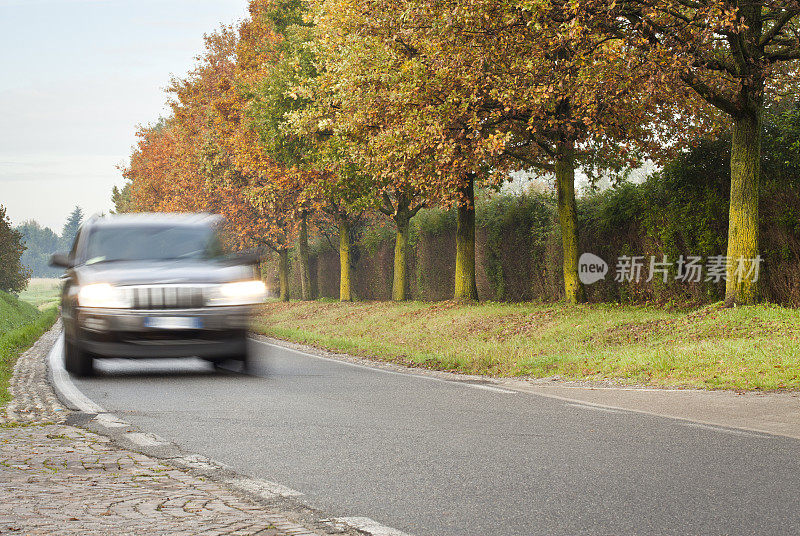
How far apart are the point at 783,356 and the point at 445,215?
17.9 m

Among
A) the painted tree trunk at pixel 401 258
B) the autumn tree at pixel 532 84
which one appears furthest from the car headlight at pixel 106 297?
the painted tree trunk at pixel 401 258

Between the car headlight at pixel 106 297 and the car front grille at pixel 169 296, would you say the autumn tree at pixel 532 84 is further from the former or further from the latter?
the car headlight at pixel 106 297

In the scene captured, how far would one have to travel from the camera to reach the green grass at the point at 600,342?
11477 mm

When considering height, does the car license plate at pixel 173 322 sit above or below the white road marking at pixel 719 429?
above

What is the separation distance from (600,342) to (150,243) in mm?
8023

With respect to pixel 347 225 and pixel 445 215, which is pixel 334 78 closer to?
pixel 445 215

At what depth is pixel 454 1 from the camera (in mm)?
Result: 16625

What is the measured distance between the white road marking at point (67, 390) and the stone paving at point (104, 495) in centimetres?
143

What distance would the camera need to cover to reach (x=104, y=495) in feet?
17.2

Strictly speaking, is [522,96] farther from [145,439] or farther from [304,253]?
[304,253]

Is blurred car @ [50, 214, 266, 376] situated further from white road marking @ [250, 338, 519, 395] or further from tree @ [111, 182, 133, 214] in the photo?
tree @ [111, 182, 133, 214]

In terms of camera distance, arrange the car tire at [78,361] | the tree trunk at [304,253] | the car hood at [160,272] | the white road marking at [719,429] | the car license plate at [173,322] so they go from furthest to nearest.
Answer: the tree trunk at [304,253] < the car tire at [78,361] < the car hood at [160,272] < the car license plate at [173,322] < the white road marking at [719,429]

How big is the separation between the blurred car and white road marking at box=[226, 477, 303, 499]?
5404 millimetres

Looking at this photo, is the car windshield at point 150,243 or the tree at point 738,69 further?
the tree at point 738,69
